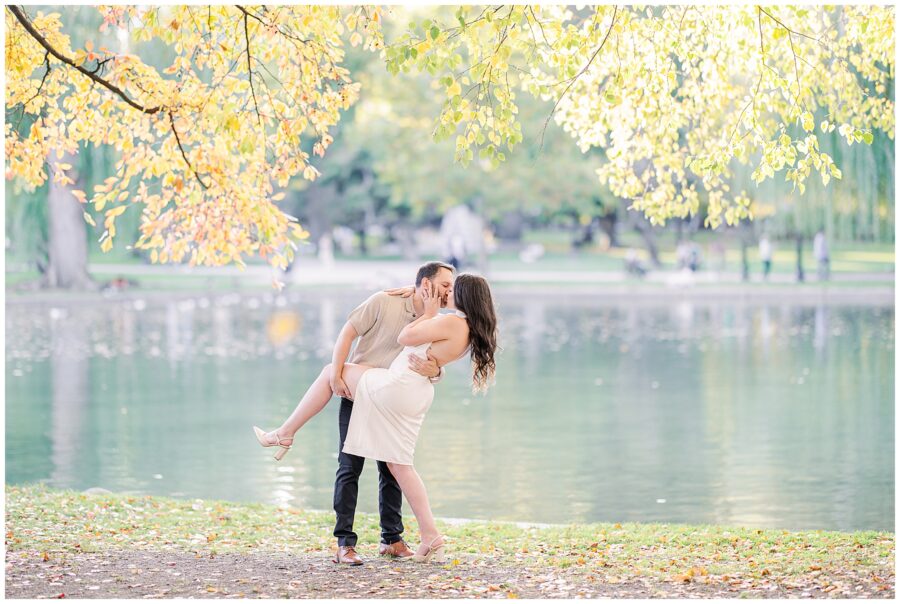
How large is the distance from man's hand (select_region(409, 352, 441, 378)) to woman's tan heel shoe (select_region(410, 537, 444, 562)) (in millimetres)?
956

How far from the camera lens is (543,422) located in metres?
15.5

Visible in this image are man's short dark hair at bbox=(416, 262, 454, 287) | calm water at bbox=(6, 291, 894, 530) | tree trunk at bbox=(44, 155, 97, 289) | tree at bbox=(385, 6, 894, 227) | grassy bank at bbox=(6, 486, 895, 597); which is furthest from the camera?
tree trunk at bbox=(44, 155, 97, 289)

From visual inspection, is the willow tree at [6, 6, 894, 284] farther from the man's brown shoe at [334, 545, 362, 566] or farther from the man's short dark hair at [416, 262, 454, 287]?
the man's brown shoe at [334, 545, 362, 566]

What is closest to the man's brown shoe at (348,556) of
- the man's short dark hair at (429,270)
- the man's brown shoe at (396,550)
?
the man's brown shoe at (396,550)

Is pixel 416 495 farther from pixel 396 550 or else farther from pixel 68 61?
pixel 68 61

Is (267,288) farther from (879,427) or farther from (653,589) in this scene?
(653,589)

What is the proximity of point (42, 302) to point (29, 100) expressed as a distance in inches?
1101

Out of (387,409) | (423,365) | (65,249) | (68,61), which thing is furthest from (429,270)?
(65,249)

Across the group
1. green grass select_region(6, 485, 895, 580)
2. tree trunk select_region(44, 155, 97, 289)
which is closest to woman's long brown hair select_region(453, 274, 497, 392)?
green grass select_region(6, 485, 895, 580)

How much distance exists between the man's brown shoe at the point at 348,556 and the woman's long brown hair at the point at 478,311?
1.12 meters

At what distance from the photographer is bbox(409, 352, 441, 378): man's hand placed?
7.41m

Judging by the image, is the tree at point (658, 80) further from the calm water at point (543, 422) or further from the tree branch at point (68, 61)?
the calm water at point (543, 422)

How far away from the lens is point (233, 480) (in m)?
12.2

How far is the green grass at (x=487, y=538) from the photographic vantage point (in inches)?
306
